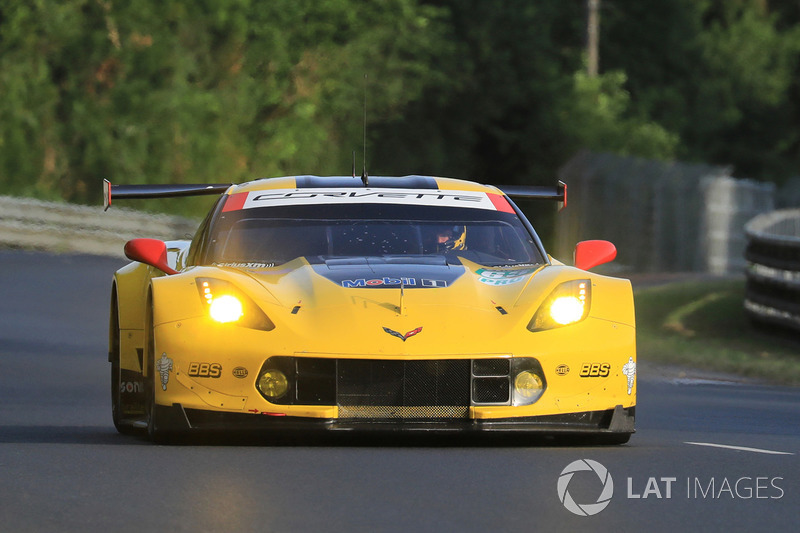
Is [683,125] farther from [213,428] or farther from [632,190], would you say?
[213,428]

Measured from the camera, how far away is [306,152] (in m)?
44.6

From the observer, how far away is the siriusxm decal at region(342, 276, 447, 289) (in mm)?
8492

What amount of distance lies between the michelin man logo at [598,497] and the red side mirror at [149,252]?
7.98ft

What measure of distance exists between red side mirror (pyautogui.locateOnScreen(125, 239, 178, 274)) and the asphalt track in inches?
33.6

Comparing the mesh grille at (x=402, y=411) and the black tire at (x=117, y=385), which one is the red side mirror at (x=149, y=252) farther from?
the mesh grille at (x=402, y=411)

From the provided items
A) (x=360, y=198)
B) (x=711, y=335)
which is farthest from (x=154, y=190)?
(x=711, y=335)

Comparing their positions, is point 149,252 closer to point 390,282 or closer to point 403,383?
point 390,282

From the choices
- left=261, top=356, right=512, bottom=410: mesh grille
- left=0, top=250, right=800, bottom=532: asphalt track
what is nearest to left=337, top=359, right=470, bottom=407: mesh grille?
left=261, top=356, right=512, bottom=410: mesh grille

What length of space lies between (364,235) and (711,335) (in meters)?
11.6

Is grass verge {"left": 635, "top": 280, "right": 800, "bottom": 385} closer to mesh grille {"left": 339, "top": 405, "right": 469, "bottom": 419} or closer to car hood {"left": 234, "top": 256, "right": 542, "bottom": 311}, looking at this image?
car hood {"left": 234, "top": 256, "right": 542, "bottom": 311}

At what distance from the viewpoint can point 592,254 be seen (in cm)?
965

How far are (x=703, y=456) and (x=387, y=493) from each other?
1860 mm

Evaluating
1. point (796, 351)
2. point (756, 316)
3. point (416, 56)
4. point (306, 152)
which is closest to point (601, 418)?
point (796, 351)

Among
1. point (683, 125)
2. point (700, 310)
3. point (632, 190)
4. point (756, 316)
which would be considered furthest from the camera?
point (683, 125)
